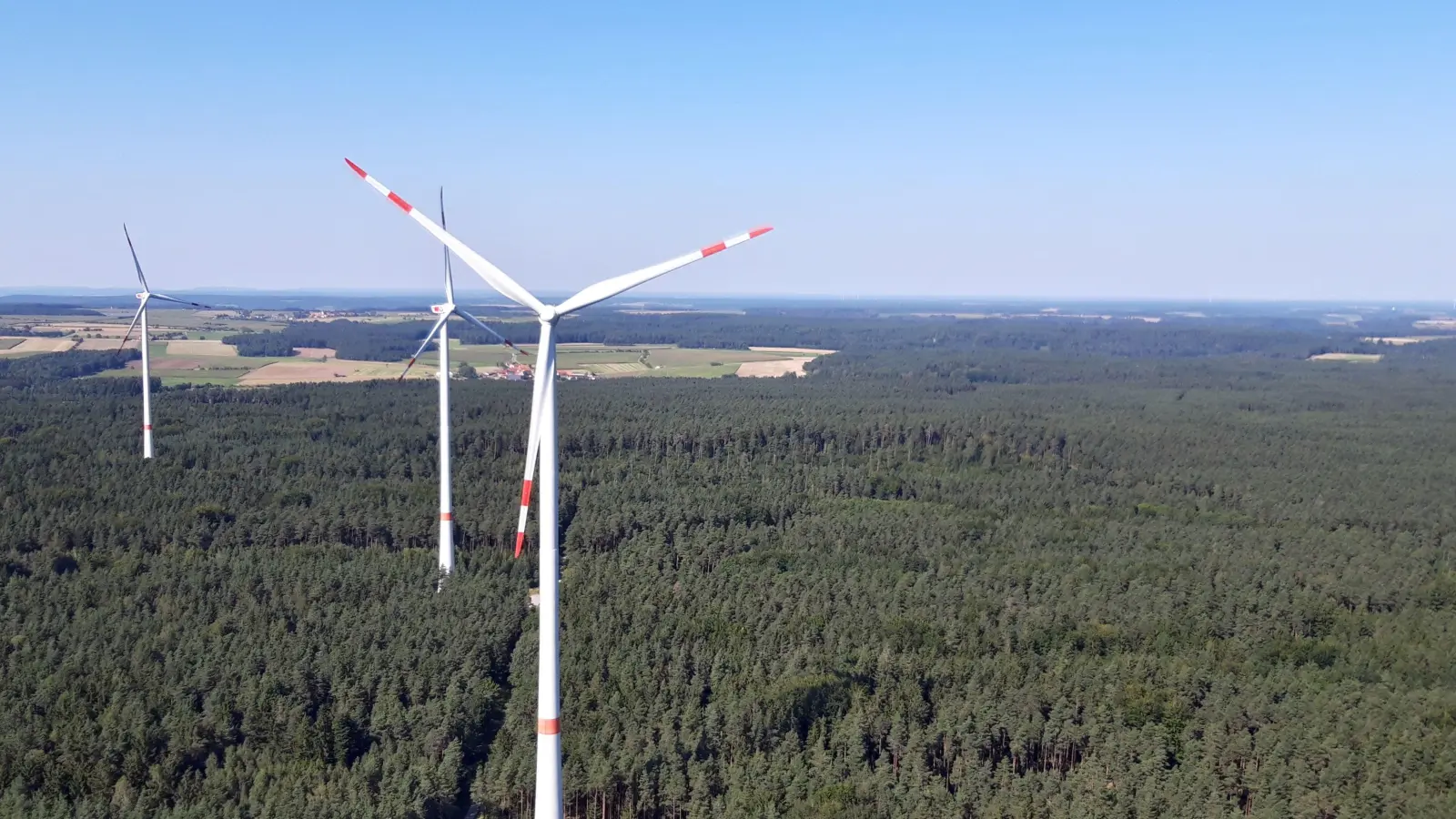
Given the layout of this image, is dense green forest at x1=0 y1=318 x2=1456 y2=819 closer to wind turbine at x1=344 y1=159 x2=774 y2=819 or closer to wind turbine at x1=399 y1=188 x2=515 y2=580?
wind turbine at x1=399 y1=188 x2=515 y2=580

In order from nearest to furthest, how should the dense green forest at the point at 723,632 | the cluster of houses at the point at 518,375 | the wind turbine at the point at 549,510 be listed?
the wind turbine at the point at 549,510
the dense green forest at the point at 723,632
the cluster of houses at the point at 518,375

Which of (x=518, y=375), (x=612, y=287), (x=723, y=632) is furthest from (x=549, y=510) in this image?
(x=518, y=375)

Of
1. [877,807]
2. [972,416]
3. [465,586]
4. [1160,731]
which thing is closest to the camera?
[877,807]

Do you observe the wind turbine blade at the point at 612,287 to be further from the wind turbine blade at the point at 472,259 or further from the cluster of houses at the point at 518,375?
the cluster of houses at the point at 518,375

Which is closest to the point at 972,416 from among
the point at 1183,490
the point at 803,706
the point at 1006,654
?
the point at 1183,490

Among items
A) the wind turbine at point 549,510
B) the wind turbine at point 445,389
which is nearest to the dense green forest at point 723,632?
the wind turbine at point 445,389

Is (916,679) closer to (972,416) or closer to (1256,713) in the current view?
(1256,713)

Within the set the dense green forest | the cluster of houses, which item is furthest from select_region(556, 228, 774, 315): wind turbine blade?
the cluster of houses

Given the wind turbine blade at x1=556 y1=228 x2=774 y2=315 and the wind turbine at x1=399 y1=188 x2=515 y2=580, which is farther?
the wind turbine at x1=399 y1=188 x2=515 y2=580
